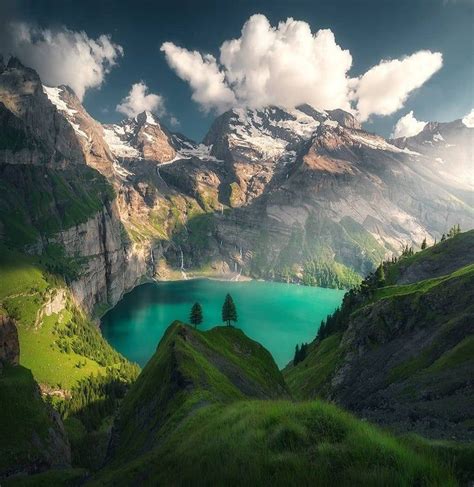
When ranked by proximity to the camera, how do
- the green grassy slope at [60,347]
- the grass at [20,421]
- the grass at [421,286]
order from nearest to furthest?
the grass at [20,421], the grass at [421,286], the green grassy slope at [60,347]

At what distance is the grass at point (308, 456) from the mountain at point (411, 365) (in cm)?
2043

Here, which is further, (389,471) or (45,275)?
(45,275)

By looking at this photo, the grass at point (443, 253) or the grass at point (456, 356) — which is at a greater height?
the grass at point (443, 253)

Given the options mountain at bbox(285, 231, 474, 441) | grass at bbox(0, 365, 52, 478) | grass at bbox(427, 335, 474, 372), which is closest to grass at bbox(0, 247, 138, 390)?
grass at bbox(0, 365, 52, 478)

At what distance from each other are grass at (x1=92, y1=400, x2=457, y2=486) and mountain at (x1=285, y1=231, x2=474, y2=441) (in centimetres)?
2043

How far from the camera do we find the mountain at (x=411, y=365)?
36.1m

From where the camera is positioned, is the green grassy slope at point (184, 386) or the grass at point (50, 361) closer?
the green grassy slope at point (184, 386)

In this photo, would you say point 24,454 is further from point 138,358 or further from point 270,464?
point 138,358

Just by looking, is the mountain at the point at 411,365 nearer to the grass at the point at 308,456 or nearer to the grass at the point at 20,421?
the grass at the point at 308,456

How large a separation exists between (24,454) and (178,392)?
107ft

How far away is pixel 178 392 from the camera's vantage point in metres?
35.4

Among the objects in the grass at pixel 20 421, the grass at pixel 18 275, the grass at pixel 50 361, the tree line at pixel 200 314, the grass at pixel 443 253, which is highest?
the grass at pixel 18 275

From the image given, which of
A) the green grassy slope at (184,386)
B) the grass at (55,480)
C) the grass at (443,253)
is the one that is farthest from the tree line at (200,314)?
the grass at (443,253)

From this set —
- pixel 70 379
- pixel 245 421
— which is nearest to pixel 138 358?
pixel 70 379
